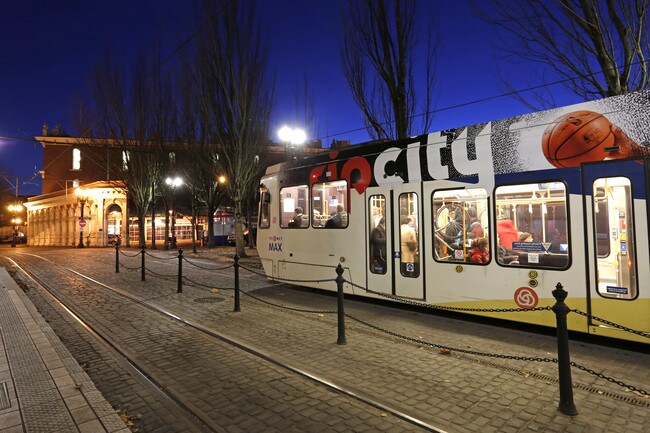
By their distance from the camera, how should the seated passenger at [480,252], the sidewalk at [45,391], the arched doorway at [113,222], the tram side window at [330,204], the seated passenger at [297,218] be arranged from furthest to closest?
the arched doorway at [113,222] < the seated passenger at [297,218] < the tram side window at [330,204] < the seated passenger at [480,252] < the sidewalk at [45,391]

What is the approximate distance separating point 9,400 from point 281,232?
7.35 meters

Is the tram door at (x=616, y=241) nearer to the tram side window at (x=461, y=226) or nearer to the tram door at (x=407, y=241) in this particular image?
the tram side window at (x=461, y=226)

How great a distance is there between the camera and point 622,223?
18.0 ft

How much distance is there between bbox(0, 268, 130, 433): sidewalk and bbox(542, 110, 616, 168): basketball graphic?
6.38 metres

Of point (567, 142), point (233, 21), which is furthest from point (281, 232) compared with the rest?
point (233, 21)

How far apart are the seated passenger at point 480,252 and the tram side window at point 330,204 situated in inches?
120

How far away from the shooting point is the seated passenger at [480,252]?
6.71 meters

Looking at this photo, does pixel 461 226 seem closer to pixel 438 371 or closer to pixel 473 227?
pixel 473 227

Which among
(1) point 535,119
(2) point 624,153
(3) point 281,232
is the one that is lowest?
(3) point 281,232

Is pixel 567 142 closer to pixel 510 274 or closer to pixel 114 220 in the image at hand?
pixel 510 274

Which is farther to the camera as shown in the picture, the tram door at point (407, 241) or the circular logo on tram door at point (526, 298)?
the tram door at point (407, 241)

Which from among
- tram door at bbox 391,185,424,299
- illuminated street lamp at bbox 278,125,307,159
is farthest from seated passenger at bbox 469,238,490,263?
illuminated street lamp at bbox 278,125,307,159

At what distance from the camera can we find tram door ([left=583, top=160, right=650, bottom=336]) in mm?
5242

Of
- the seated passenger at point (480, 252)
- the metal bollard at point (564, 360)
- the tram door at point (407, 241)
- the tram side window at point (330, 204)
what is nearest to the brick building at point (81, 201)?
the tram side window at point (330, 204)
